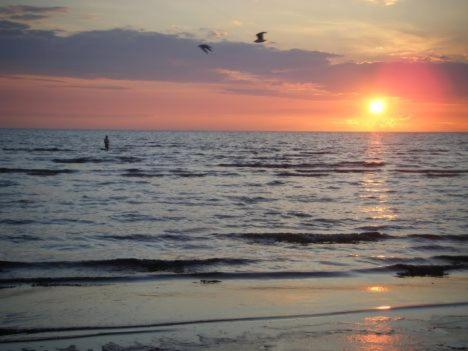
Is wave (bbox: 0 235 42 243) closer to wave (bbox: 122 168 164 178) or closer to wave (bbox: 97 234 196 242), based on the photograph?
wave (bbox: 97 234 196 242)

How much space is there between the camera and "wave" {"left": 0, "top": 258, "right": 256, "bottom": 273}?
422 inches

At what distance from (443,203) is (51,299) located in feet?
63.2

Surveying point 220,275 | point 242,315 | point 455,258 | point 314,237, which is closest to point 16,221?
point 220,275

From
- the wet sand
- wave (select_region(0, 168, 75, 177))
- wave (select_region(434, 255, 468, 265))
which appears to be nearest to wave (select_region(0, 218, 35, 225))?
the wet sand

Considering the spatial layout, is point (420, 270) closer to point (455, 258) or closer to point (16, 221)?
point (455, 258)

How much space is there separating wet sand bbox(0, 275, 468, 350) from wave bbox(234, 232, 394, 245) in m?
4.16

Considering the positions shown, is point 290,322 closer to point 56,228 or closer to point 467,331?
point 467,331

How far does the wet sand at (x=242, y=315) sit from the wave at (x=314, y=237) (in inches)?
164

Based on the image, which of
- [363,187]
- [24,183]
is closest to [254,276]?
[363,187]

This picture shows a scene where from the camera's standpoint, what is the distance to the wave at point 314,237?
554 inches

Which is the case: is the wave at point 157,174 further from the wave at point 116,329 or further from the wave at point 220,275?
the wave at point 116,329

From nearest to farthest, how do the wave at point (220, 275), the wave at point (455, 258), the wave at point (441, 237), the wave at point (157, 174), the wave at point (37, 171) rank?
the wave at point (220, 275) → the wave at point (455, 258) → the wave at point (441, 237) → the wave at point (157, 174) → the wave at point (37, 171)

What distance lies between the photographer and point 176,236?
14609 millimetres

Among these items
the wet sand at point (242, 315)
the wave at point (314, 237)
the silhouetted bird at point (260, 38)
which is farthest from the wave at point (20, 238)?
the silhouetted bird at point (260, 38)
